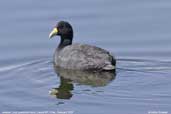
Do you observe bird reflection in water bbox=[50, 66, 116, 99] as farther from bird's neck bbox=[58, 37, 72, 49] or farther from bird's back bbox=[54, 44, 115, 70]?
bird's neck bbox=[58, 37, 72, 49]

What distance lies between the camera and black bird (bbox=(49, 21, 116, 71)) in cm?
1548

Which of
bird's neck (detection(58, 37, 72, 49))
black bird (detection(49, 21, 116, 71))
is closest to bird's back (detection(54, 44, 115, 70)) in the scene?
black bird (detection(49, 21, 116, 71))

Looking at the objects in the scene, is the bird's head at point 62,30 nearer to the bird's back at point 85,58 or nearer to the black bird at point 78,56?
the black bird at point 78,56

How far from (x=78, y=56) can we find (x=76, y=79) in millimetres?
714

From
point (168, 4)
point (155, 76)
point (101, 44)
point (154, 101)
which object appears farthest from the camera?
point (168, 4)

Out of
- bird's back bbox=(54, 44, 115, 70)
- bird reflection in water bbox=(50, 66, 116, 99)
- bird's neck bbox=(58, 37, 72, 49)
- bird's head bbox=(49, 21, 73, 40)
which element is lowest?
bird reflection in water bbox=(50, 66, 116, 99)

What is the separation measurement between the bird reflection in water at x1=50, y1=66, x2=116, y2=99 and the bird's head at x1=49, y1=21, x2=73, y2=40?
1056mm

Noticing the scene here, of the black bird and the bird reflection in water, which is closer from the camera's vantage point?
the bird reflection in water

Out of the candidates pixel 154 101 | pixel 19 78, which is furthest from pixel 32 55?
pixel 154 101

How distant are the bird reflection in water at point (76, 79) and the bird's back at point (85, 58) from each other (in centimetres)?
12

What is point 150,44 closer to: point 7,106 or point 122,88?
point 122,88

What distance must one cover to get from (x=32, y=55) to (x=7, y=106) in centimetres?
333

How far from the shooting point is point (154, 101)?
13.3 metres

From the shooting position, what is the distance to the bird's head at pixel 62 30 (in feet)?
55.2
